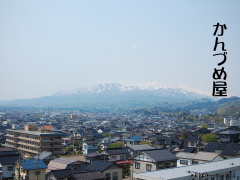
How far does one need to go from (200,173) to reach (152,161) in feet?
17.3

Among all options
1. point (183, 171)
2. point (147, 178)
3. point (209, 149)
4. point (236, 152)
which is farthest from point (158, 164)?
point (209, 149)

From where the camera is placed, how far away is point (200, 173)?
12.0m

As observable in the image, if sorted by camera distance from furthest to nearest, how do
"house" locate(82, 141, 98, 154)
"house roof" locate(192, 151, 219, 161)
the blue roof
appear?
"house" locate(82, 141, 98, 154), "house roof" locate(192, 151, 219, 161), the blue roof

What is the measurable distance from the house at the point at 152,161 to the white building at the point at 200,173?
9.75 ft

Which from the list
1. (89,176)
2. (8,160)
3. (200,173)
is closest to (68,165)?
(8,160)

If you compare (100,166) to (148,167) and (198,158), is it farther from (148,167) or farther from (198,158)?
(198,158)

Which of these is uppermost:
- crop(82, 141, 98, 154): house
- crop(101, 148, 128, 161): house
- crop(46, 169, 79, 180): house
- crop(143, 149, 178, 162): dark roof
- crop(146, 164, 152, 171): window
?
crop(143, 149, 178, 162): dark roof

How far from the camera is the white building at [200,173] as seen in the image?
39.8 feet

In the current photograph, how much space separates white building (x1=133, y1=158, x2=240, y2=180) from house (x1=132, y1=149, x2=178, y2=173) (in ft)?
9.75

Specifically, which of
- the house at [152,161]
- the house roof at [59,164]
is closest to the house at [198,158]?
the house at [152,161]

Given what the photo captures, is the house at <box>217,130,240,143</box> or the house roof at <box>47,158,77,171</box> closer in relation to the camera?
the house roof at <box>47,158,77,171</box>

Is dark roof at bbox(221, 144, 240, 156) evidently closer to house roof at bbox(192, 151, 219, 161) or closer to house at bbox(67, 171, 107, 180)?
house roof at bbox(192, 151, 219, 161)

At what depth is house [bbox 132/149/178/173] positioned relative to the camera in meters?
17.0

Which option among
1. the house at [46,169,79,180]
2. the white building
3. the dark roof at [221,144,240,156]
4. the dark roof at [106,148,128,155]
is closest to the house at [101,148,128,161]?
the dark roof at [106,148,128,155]
